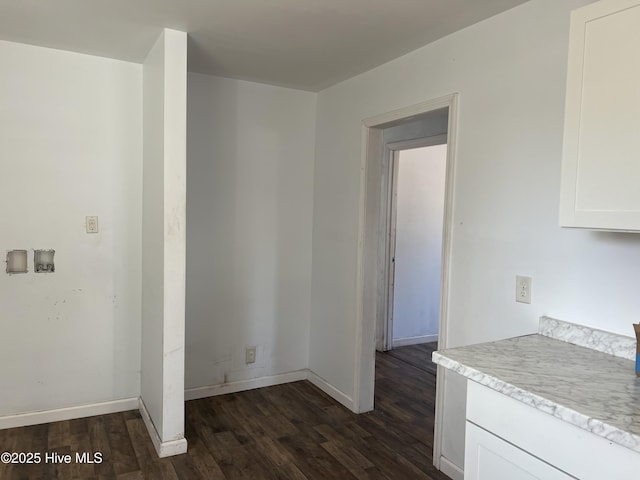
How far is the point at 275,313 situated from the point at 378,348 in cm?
156

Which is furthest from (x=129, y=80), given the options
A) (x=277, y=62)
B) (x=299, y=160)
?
(x=299, y=160)

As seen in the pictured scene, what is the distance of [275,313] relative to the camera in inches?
146

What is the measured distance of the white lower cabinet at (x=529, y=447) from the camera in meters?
1.17

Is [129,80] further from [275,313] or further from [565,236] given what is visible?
[565,236]

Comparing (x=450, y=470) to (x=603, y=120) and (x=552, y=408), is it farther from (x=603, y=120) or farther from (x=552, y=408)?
(x=603, y=120)

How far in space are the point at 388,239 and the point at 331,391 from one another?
1827mm

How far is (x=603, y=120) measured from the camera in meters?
1.49

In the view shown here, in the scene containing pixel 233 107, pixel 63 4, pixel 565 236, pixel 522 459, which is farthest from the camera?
pixel 233 107

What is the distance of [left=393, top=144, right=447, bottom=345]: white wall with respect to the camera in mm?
4898

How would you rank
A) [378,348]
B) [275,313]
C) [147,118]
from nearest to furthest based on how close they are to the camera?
[147,118]
[275,313]
[378,348]

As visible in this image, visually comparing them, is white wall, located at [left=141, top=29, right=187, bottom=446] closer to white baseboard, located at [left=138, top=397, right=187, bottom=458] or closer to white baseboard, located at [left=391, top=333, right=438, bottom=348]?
→ white baseboard, located at [left=138, top=397, right=187, bottom=458]

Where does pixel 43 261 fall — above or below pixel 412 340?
above

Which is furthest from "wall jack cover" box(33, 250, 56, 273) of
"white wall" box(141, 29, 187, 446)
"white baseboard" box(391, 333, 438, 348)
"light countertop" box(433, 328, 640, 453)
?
"white baseboard" box(391, 333, 438, 348)

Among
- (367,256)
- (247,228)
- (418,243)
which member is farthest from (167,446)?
(418,243)
